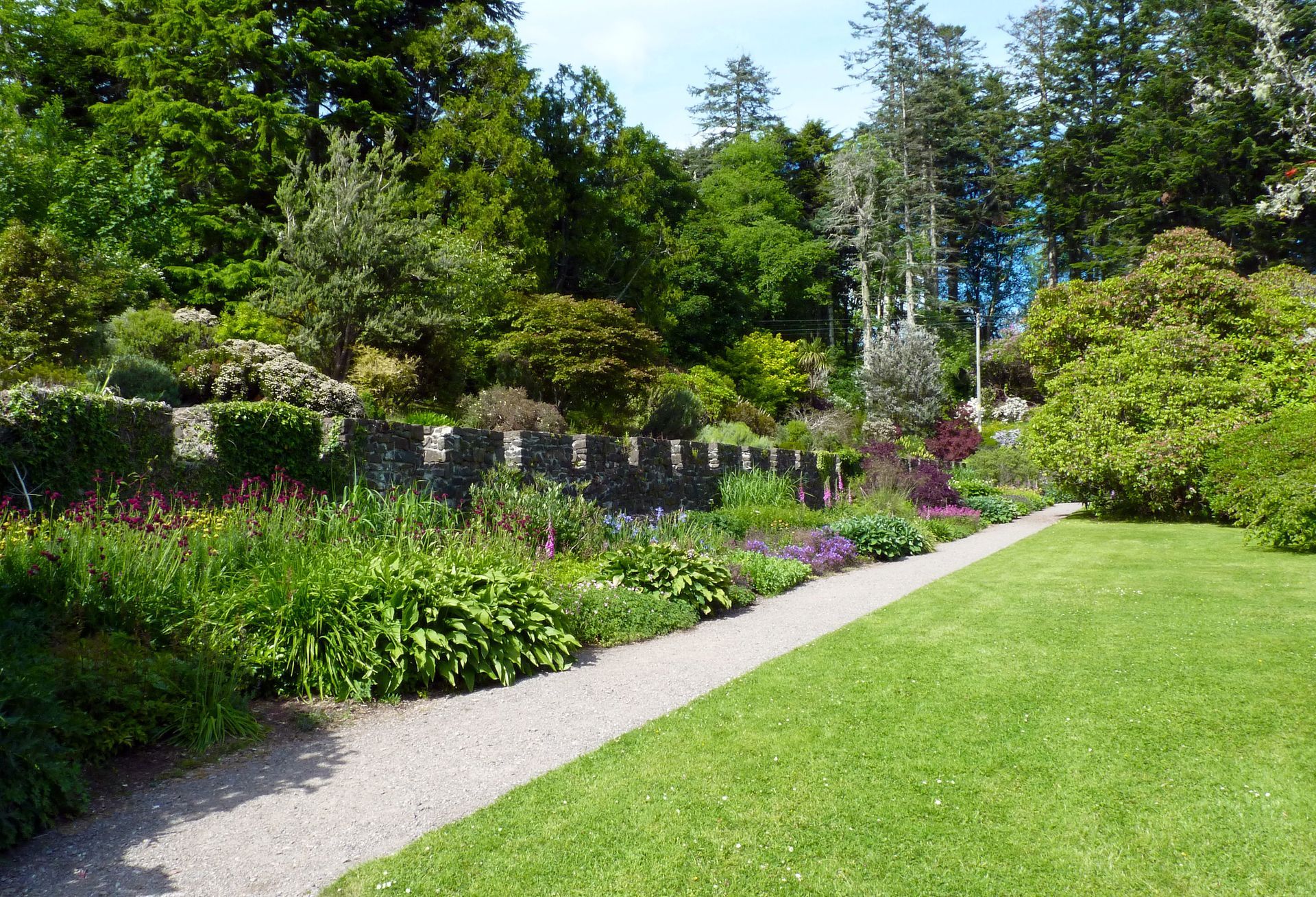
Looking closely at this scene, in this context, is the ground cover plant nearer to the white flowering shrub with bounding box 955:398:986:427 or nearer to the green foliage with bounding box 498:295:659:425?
the green foliage with bounding box 498:295:659:425

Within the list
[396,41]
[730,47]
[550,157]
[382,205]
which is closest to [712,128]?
[730,47]

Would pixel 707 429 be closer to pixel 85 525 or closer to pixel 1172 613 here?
pixel 1172 613

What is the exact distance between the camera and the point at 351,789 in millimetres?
3473

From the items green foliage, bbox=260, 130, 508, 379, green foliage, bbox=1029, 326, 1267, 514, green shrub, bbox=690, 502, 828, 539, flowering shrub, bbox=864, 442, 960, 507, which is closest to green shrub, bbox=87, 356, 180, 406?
green foliage, bbox=260, 130, 508, 379

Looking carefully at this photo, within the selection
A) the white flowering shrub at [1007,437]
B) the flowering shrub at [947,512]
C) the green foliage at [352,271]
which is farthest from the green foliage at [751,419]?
the green foliage at [352,271]

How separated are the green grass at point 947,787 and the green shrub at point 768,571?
2838 millimetres

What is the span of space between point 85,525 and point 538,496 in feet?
14.8

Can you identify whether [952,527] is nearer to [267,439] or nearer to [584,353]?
[584,353]

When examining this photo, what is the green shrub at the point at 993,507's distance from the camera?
58.7 ft

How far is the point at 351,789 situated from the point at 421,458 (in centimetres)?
550

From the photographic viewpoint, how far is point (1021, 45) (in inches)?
1527

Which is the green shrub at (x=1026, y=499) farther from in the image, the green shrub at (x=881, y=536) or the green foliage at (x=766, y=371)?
the green foliage at (x=766, y=371)

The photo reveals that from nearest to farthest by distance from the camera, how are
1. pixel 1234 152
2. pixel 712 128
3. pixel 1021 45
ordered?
1. pixel 1234 152
2. pixel 1021 45
3. pixel 712 128

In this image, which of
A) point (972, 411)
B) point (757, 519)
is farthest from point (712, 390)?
point (972, 411)
